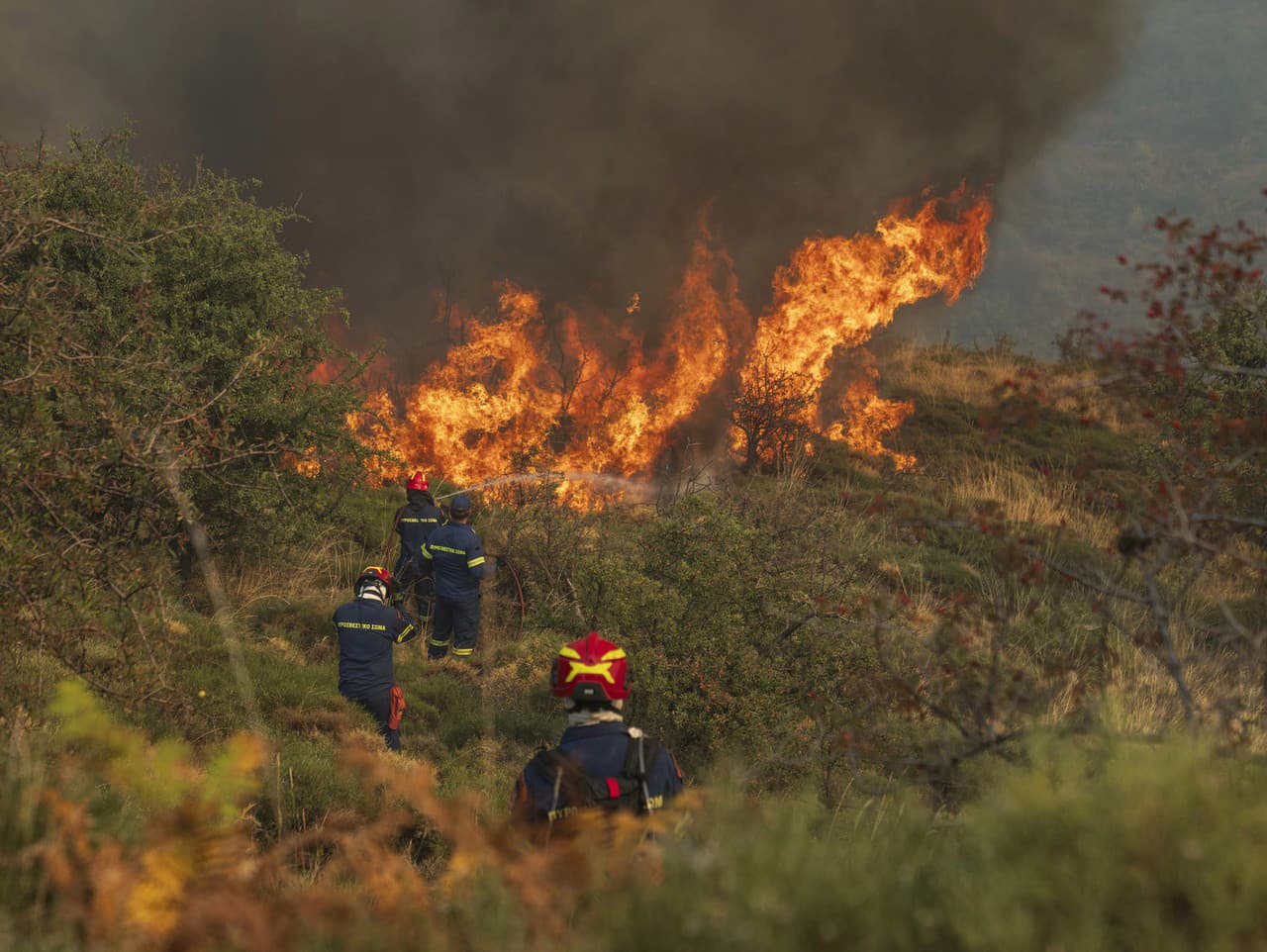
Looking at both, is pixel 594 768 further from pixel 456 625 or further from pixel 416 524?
pixel 416 524

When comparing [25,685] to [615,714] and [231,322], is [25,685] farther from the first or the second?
[231,322]

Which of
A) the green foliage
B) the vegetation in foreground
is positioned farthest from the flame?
the green foliage

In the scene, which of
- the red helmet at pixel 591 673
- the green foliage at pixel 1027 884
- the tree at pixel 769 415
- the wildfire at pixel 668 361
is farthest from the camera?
the tree at pixel 769 415

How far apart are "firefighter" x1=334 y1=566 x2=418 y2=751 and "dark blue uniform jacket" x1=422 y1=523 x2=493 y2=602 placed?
245cm

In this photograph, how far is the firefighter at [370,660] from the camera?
7.61 metres

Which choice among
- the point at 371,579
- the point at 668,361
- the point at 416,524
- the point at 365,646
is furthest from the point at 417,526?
the point at 668,361

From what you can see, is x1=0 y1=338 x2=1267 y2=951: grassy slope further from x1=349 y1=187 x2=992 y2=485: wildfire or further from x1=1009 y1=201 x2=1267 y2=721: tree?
x1=349 y1=187 x2=992 y2=485: wildfire

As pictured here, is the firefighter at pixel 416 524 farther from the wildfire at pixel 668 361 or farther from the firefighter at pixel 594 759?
the firefighter at pixel 594 759

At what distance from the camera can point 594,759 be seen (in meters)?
3.92

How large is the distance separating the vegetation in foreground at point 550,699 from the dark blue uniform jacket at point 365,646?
10.7 inches

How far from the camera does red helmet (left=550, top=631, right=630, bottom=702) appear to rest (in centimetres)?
402

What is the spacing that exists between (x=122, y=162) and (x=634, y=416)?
9.99 m

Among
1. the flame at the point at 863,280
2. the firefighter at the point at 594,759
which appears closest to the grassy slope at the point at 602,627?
the firefighter at the point at 594,759

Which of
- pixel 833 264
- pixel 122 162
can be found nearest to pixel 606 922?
pixel 122 162
